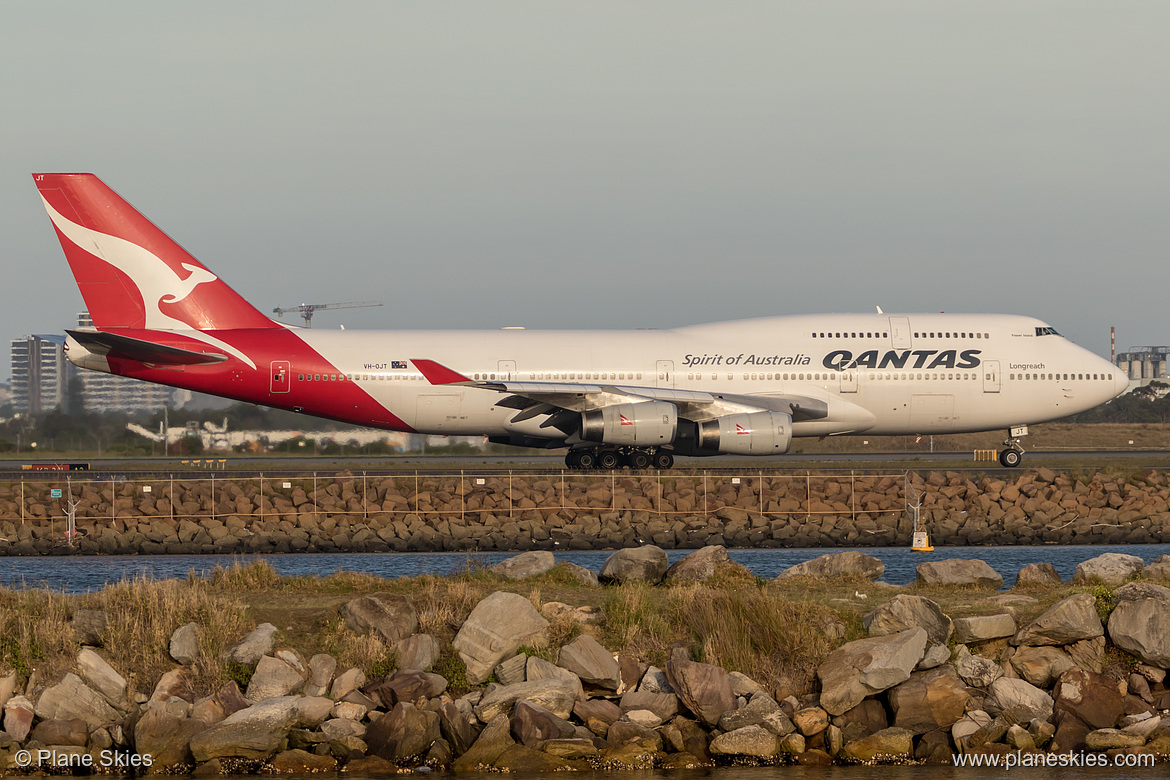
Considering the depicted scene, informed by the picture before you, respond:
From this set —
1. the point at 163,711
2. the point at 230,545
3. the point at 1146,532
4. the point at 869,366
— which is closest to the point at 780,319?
the point at 869,366

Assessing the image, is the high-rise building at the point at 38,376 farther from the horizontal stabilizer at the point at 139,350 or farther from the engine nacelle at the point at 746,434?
the engine nacelle at the point at 746,434

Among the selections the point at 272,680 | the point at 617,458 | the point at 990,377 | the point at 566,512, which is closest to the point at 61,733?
the point at 272,680

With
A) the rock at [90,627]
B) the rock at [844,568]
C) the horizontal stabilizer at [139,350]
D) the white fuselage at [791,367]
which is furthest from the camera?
the white fuselage at [791,367]

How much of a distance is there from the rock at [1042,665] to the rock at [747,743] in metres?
3.02

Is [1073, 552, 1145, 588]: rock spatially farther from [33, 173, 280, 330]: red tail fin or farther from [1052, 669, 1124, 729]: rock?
[33, 173, 280, 330]: red tail fin

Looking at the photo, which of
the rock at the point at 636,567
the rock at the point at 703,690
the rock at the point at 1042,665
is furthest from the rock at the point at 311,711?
the rock at the point at 1042,665

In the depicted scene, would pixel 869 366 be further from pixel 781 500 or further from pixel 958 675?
pixel 958 675

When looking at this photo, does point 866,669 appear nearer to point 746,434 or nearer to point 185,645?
point 185,645

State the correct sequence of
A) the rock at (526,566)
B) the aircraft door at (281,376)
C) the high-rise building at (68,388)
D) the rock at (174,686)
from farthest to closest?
the high-rise building at (68,388) < the aircraft door at (281,376) < the rock at (526,566) < the rock at (174,686)

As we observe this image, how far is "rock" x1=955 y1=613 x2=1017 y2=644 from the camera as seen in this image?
1410 centimetres

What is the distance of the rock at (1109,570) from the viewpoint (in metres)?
16.5

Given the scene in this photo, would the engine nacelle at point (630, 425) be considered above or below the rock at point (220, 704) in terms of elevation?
above

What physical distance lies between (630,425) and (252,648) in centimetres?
2177

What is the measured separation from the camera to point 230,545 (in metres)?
30.2
